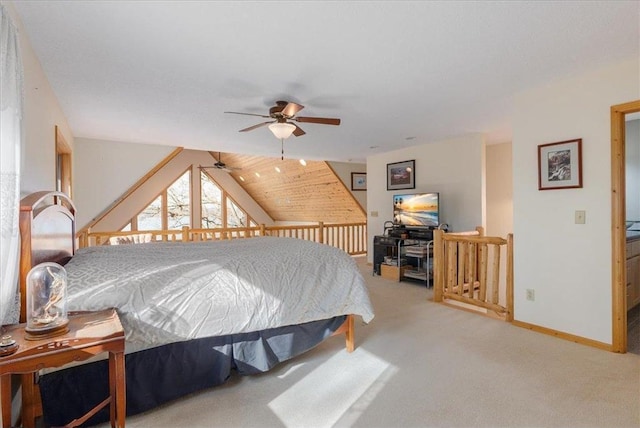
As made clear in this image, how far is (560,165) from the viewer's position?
2.80 metres

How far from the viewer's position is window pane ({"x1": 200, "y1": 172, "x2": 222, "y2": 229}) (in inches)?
358

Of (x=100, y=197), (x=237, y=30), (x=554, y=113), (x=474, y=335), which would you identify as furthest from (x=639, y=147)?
(x=100, y=197)

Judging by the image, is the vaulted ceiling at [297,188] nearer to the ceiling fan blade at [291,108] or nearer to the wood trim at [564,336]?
the ceiling fan blade at [291,108]

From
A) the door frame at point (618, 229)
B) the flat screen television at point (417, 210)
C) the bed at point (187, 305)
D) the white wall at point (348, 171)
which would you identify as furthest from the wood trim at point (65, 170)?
the door frame at point (618, 229)

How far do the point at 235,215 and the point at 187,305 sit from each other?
8112 millimetres

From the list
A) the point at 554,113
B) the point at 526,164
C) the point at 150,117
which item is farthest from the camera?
the point at 150,117

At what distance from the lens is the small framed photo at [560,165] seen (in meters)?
2.71

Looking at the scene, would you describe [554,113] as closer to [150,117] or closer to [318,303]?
[318,303]

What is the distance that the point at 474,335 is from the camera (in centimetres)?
291

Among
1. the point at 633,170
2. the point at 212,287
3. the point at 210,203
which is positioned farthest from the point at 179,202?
the point at 633,170

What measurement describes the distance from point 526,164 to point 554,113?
493mm

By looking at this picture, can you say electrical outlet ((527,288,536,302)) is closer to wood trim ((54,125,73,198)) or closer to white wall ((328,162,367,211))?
white wall ((328,162,367,211))

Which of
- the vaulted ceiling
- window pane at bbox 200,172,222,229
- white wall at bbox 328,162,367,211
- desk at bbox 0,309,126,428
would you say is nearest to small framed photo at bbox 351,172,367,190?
white wall at bbox 328,162,367,211

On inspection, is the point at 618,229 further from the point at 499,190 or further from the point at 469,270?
the point at 499,190
